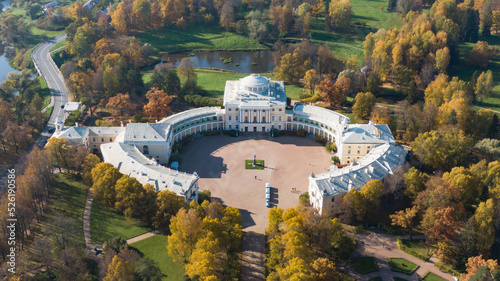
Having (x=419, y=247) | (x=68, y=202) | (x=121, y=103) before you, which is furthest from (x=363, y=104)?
(x=68, y=202)

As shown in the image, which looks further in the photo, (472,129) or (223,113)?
(223,113)

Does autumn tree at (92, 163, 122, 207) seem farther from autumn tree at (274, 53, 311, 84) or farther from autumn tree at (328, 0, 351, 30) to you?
autumn tree at (328, 0, 351, 30)

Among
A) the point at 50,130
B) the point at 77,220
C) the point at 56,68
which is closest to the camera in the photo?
the point at 77,220

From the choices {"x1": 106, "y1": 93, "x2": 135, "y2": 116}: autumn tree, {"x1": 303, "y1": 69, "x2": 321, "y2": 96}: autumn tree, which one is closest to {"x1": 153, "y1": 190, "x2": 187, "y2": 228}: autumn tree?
{"x1": 106, "y1": 93, "x2": 135, "y2": 116}: autumn tree

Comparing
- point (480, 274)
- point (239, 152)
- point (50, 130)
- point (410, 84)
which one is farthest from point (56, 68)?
point (480, 274)

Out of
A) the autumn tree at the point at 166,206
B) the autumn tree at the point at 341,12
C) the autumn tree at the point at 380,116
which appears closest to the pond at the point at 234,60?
the autumn tree at the point at 341,12

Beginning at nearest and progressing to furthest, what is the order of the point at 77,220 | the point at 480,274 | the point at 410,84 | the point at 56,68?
1. the point at 480,274
2. the point at 77,220
3. the point at 410,84
4. the point at 56,68

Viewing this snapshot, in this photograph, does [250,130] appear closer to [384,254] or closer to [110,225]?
[110,225]

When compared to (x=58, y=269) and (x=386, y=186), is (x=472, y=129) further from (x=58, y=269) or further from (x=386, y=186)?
(x=58, y=269)
